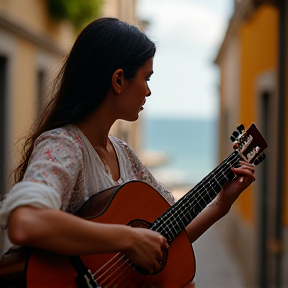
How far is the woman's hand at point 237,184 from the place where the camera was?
2.58m

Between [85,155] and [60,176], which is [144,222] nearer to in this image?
[85,155]

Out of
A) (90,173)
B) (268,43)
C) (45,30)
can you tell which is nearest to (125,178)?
(90,173)

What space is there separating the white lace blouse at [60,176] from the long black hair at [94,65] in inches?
2.7

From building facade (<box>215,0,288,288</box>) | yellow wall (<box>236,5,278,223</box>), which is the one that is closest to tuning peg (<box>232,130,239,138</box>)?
building facade (<box>215,0,288,288</box>)

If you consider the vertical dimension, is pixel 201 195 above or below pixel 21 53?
below

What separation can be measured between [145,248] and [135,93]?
1.53ft

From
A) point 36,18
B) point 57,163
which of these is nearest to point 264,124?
point 36,18

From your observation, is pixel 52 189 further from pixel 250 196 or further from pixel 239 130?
pixel 250 196

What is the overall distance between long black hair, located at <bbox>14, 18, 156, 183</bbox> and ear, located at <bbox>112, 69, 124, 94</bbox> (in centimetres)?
1

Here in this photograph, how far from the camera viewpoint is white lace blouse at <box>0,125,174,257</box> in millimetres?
2023

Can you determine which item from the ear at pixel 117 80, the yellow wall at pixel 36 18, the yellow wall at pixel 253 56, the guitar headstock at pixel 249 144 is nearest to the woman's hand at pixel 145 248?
the ear at pixel 117 80

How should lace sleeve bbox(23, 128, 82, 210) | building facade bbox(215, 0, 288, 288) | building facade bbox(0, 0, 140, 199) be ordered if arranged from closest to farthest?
lace sleeve bbox(23, 128, 82, 210) → building facade bbox(215, 0, 288, 288) → building facade bbox(0, 0, 140, 199)

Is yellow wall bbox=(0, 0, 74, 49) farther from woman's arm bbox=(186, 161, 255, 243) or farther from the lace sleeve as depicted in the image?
the lace sleeve

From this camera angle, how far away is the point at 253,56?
35.3 feet
